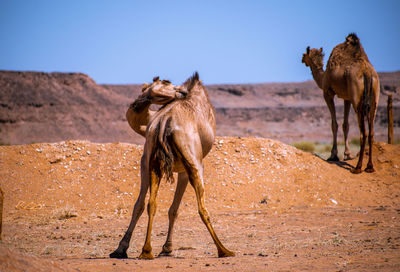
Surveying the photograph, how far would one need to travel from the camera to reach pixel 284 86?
297 ft

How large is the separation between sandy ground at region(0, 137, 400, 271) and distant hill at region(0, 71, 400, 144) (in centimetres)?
3261

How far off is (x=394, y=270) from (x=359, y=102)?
9.05 metres

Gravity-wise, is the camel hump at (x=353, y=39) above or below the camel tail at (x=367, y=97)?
above

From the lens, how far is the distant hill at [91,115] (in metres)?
49.7

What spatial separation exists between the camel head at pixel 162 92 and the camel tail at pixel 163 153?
88cm

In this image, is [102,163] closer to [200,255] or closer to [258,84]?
[200,255]

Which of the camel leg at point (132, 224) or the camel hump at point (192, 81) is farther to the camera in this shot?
the camel hump at point (192, 81)

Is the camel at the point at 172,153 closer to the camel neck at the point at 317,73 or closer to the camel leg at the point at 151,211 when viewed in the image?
the camel leg at the point at 151,211

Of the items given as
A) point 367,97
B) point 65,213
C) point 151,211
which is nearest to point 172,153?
point 151,211

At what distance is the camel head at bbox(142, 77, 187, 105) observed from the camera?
303 inches

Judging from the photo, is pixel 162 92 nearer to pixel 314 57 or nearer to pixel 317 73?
pixel 317 73

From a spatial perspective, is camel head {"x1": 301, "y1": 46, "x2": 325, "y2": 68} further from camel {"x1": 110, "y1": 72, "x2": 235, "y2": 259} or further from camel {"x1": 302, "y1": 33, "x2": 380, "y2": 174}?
camel {"x1": 110, "y1": 72, "x2": 235, "y2": 259}

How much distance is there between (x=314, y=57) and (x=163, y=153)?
1133 centimetres

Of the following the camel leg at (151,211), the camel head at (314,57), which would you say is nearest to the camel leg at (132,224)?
the camel leg at (151,211)
